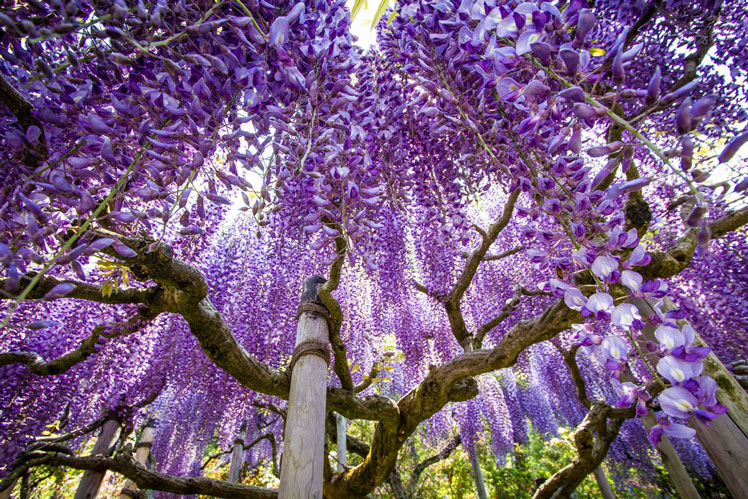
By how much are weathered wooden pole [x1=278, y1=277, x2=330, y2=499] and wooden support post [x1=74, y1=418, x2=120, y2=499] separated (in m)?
3.69

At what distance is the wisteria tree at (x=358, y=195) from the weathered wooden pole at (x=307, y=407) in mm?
126

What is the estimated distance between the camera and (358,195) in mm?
1102

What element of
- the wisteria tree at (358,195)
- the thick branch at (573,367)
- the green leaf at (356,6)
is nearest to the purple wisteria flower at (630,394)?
the wisteria tree at (358,195)

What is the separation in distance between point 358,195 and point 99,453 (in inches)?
197

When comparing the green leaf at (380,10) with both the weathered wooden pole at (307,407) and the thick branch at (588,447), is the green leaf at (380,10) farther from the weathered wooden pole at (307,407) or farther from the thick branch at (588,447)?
the thick branch at (588,447)

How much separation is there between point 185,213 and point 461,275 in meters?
3.11

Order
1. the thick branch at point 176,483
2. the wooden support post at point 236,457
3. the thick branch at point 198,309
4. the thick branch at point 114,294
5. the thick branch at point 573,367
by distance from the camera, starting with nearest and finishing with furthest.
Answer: the thick branch at point 198,309
the thick branch at point 114,294
the thick branch at point 176,483
the thick branch at point 573,367
the wooden support post at point 236,457

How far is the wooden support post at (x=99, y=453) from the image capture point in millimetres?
3982

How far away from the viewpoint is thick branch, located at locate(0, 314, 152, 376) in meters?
2.37

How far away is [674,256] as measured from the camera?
6.40ft

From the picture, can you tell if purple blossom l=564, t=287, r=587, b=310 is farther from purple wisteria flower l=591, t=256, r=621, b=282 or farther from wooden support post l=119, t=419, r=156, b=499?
wooden support post l=119, t=419, r=156, b=499

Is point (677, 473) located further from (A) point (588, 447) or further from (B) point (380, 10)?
(B) point (380, 10)

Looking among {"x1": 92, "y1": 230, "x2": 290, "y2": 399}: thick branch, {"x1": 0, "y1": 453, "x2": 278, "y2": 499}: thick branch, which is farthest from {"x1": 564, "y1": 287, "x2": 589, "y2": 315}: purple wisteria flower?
{"x1": 0, "y1": 453, "x2": 278, "y2": 499}: thick branch

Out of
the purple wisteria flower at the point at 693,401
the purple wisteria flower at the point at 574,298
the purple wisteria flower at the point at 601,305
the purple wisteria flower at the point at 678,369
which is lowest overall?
the purple wisteria flower at the point at 693,401
